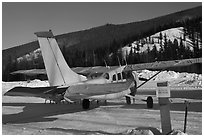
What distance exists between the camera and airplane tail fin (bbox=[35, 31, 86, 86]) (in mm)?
8648

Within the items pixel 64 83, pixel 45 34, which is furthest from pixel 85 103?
pixel 45 34

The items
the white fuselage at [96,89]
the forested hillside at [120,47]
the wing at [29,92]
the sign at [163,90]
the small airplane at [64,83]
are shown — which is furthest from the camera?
the forested hillside at [120,47]

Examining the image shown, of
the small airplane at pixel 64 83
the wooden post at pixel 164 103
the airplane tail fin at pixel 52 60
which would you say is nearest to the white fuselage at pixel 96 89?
the small airplane at pixel 64 83

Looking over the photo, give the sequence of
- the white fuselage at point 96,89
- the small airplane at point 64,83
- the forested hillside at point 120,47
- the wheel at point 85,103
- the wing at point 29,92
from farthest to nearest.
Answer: the forested hillside at point 120,47 < the wheel at point 85,103 < the white fuselage at point 96,89 < the small airplane at point 64,83 < the wing at point 29,92

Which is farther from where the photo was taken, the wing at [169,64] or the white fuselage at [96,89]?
the wing at [169,64]

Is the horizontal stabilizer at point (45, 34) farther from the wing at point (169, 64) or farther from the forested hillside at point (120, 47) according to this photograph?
the forested hillside at point (120, 47)

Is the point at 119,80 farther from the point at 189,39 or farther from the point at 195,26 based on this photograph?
the point at 195,26

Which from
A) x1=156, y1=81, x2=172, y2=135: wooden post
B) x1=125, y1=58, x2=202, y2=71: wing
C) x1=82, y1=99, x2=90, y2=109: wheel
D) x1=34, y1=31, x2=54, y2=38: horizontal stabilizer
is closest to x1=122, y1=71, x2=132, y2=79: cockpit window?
x1=125, y1=58, x2=202, y2=71: wing

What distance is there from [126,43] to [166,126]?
5950cm

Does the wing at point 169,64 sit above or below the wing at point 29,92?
above

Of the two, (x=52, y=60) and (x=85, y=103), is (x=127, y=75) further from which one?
(x=52, y=60)

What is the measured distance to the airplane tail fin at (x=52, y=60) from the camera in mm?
8648

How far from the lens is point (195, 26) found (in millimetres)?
59312

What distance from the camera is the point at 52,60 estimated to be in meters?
8.68
